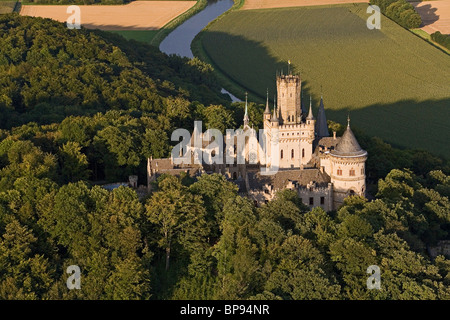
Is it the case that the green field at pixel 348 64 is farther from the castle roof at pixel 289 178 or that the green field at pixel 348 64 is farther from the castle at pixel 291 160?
the castle roof at pixel 289 178

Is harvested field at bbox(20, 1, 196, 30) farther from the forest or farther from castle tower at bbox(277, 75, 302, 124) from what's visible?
castle tower at bbox(277, 75, 302, 124)

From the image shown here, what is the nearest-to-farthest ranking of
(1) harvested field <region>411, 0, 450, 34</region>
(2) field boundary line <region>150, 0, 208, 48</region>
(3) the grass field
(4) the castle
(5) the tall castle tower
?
(4) the castle, (5) the tall castle tower, (1) harvested field <region>411, 0, 450, 34</region>, (2) field boundary line <region>150, 0, 208, 48</region>, (3) the grass field

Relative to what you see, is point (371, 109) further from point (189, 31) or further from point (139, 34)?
point (189, 31)

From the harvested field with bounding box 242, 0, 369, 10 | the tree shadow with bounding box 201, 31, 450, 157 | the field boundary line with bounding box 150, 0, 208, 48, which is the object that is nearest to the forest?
the tree shadow with bounding box 201, 31, 450, 157

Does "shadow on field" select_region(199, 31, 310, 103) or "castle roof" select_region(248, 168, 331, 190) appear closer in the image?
"castle roof" select_region(248, 168, 331, 190)

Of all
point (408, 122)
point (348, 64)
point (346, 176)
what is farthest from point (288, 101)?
point (348, 64)

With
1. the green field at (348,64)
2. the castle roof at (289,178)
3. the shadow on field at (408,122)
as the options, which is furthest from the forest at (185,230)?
the green field at (348,64)
